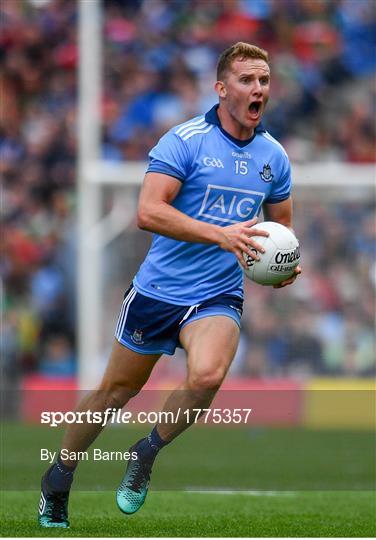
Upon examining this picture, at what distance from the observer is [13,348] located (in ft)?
53.5

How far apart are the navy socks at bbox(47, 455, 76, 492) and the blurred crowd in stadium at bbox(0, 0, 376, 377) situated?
7.87 m

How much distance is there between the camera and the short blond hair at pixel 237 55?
23.1 feet

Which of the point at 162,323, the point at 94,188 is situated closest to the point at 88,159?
the point at 94,188

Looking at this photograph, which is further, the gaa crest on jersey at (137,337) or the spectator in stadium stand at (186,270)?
the gaa crest on jersey at (137,337)

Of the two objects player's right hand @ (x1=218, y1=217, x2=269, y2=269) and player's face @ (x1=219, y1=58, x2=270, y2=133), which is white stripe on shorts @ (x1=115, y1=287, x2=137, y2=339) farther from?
player's face @ (x1=219, y1=58, x2=270, y2=133)

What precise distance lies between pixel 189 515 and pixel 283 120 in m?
9.02

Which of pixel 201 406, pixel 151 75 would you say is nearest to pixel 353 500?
pixel 201 406

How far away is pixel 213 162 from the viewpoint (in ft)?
22.9

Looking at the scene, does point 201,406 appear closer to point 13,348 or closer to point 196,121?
point 196,121

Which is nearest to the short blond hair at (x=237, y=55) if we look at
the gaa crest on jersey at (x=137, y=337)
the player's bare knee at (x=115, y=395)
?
the gaa crest on jersey at (x=137, y=337)

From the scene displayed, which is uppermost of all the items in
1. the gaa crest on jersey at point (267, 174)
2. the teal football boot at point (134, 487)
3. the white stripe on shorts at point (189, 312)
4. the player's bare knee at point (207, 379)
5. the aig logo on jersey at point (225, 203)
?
the gaa crest on jersey at point (267, 174)

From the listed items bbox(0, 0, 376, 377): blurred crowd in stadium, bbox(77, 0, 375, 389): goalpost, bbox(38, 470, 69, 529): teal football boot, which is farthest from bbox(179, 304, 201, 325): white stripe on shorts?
bbox(0, 0, 376, 377): blurred crowd in stadium

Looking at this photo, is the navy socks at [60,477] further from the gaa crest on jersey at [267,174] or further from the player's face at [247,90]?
the player's face at [247,90]

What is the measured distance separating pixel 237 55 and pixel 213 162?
587 mm
